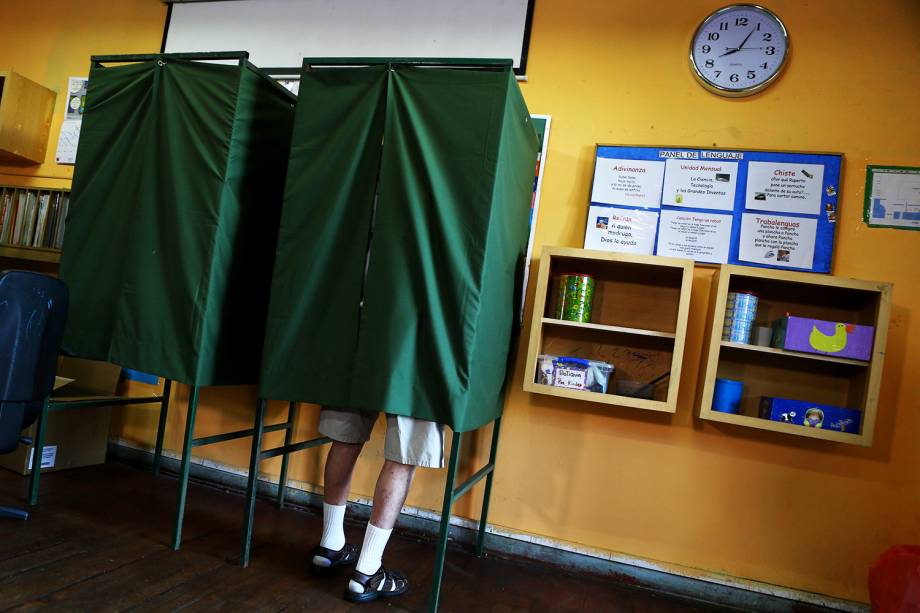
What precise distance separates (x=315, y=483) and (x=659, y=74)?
255cm

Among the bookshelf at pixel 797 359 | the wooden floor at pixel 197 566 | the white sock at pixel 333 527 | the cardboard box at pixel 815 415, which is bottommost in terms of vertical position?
the wooden floor at pixel 197 566

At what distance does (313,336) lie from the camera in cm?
205

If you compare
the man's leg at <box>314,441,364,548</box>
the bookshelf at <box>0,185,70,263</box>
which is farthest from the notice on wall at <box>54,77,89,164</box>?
the man's leg at <box>314,441,364,548</box>

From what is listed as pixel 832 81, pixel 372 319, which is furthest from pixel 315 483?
pixel 832 81

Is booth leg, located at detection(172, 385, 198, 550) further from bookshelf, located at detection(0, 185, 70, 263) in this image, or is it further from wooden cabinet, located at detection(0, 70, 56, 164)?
wooden cabinet, located at detection(0, 70, 56, 164)

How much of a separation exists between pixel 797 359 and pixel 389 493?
1.74m

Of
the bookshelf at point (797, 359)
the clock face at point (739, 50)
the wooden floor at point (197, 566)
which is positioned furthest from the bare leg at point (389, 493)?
the clock face at point (739, 50)

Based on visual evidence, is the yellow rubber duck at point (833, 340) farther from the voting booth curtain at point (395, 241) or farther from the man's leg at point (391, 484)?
the man's leg at point (391, 484)

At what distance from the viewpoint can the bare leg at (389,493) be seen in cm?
201

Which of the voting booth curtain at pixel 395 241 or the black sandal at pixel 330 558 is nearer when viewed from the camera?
the voting booth curtain at pixel 395 241

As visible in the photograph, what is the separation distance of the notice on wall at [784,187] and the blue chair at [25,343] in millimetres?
2776

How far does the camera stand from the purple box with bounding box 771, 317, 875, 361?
2.17m

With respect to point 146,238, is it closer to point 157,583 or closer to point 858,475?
point 157,583

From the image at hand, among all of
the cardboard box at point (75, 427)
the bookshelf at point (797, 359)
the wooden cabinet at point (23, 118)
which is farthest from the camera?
the wooden cabinet at point (23, 118)
